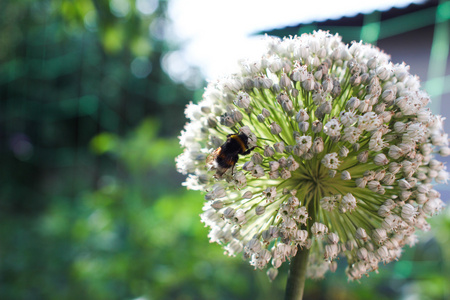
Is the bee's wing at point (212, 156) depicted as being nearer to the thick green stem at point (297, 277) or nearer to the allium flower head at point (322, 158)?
the allium flower head at point (322, 158)

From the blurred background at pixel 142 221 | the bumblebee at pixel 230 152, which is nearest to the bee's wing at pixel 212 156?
the bumblebee at pixel 230 152

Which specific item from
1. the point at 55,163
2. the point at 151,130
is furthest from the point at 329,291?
the point at 55,163

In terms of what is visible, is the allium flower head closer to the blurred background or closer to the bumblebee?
the bumblebee

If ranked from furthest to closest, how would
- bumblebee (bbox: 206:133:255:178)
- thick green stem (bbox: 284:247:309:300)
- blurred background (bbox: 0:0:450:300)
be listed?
blurred background (bbox: 0:0:450:300) < bumblebee (bbox: 206:133:255:178) < thick green stem (bbox: 284:247:309:300)

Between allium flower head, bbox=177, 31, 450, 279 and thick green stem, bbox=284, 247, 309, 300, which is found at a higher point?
allium flower head, bbox=177, 31, 450, 279

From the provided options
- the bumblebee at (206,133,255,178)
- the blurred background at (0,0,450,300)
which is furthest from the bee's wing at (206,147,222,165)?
the blurred background at (0,0,450,300)

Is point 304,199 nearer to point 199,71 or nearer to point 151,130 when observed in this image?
point 151,130

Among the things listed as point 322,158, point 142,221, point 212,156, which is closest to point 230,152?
point 212,156
